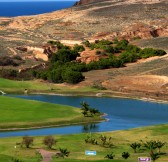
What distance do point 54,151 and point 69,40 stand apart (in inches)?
2917

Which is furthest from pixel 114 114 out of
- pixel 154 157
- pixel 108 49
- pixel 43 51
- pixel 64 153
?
pixel 43 51

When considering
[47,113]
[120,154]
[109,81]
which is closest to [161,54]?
[109,81]

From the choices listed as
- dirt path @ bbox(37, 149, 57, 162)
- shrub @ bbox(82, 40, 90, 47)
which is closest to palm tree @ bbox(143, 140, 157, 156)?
dirt path @ bbox(37, 149, 57, 162)

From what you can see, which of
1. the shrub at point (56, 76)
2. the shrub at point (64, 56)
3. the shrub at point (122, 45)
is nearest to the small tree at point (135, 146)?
the shrub at point (56, 76)

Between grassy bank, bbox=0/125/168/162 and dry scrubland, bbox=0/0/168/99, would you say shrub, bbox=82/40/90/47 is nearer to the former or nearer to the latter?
dry scrubland, bbox=0/0/168/99

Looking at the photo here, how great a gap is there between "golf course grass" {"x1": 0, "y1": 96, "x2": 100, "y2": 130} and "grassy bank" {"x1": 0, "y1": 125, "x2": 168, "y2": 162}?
6444 mm

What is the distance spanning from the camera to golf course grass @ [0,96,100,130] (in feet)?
196

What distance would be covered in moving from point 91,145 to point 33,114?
545 inches

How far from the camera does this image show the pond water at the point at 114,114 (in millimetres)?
58469

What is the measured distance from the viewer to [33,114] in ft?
206

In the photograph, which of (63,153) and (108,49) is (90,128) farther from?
(108,49)

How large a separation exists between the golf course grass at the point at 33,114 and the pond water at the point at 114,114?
130 cm

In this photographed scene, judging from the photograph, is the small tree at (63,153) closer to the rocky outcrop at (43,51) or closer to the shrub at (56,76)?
the shrub at (56,76)

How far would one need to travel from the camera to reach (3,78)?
86.6m
